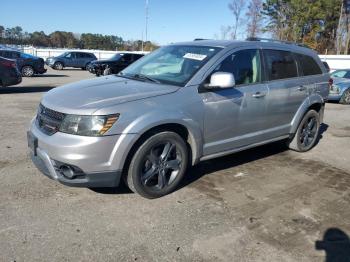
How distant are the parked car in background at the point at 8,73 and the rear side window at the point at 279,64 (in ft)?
32.4

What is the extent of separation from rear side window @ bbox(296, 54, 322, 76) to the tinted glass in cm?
129

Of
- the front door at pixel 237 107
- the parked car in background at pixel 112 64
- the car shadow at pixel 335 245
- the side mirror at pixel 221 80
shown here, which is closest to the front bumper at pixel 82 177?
the front door at pixel 237 107

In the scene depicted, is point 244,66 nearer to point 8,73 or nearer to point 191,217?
point 191,217

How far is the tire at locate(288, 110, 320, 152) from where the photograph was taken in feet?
21.9

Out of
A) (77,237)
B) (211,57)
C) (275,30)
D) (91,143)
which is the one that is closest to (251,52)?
(211,57)

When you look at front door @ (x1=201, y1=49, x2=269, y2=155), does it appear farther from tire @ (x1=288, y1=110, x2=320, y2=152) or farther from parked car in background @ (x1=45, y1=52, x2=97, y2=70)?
parked car in background @ (x1=45, y1=52, x2=97, y2=70)

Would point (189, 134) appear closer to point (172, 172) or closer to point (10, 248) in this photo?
point (172, 172)

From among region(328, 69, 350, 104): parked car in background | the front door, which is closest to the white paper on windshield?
the front door

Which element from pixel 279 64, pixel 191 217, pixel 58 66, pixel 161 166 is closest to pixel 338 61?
pixel 58 66

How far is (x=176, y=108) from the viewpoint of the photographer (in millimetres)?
4434

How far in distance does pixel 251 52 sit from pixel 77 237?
3.45m

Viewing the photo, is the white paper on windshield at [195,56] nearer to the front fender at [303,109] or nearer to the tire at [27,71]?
the front fender at [303,109]

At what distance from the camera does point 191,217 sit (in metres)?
4.09

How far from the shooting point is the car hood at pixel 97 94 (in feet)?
13.2
